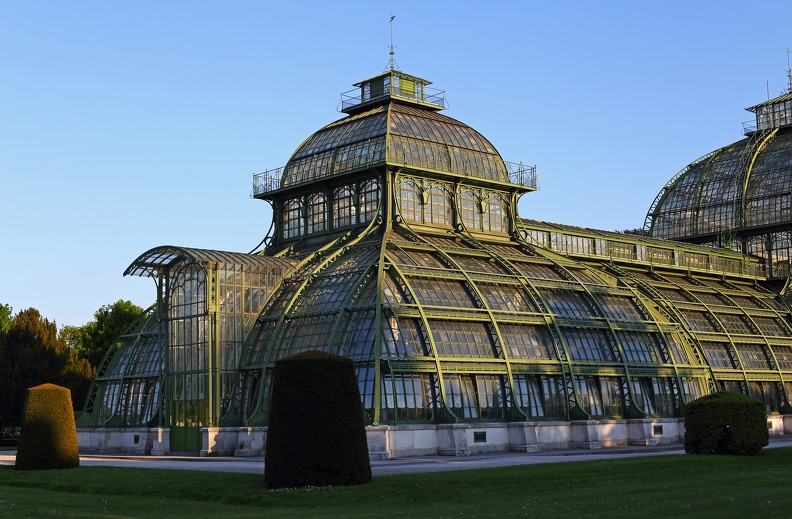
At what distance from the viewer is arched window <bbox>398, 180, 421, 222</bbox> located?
264 ft

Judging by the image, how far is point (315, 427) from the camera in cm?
4666

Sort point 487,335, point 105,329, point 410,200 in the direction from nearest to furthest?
point 487,335 → point 410,200 → point 105,329

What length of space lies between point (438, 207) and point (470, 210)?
10.8 feet

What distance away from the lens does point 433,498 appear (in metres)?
43.7

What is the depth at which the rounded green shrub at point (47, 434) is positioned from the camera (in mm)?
58594

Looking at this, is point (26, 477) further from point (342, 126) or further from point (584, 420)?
point (342, 126)

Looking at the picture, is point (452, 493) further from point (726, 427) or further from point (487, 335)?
point (487, 335)

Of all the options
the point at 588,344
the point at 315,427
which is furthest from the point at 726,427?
the point at 315,427

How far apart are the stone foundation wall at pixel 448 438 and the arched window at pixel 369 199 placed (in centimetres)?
1910

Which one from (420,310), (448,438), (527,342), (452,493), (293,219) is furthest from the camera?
(293,219)

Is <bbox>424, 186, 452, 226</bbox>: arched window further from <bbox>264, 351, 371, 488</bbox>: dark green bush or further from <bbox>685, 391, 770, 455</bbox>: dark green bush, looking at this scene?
<bbox>264, 351, 371, 488</bbox>: dark green bush

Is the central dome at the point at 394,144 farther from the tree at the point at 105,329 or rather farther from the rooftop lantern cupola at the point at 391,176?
the tree at the point at 105,329

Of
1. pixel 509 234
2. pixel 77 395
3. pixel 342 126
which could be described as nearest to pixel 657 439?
pixel 509 234

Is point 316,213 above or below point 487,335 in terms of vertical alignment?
above
